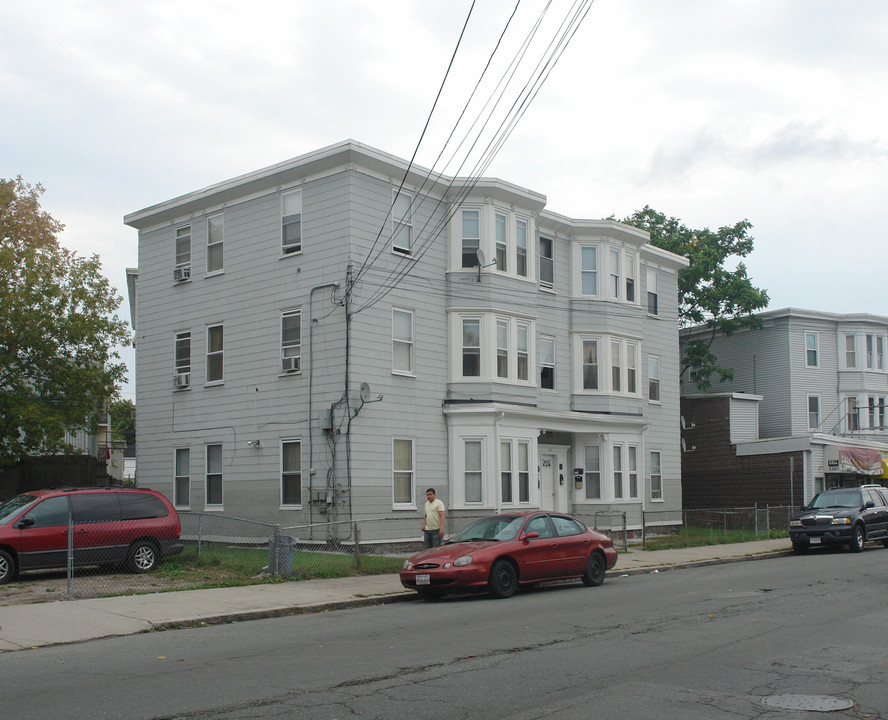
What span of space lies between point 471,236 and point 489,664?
1761cm

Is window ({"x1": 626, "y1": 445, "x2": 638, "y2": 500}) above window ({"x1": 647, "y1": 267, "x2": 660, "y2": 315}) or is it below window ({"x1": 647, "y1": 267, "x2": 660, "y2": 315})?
below

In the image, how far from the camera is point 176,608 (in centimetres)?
1323

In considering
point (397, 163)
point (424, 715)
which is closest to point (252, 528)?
point (397, 163)

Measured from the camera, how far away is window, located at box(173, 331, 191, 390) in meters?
26.4

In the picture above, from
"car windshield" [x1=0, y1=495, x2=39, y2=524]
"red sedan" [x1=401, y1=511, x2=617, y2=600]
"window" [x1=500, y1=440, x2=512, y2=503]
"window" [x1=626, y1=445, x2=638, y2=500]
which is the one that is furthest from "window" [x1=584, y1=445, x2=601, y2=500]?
"car windshield" [x1=0, y1=495, x2=39, y2=524]

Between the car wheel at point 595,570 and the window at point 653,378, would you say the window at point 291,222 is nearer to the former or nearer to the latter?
the car wheel at point 595,570

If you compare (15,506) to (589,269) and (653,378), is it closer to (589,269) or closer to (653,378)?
(589,269)

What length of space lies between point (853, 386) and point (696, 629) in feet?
125

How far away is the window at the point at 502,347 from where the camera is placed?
2555 centimetres

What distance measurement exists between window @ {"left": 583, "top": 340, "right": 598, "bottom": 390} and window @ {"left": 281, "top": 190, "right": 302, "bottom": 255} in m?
10.2

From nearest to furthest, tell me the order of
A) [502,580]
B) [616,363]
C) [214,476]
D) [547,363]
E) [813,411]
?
[502,580]
[214,476]
[547,363]
[616,363]
[813,411]

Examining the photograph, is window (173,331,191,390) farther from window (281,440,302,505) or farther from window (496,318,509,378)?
window (496,318,509,378)

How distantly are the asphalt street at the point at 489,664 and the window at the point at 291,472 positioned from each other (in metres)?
9.47

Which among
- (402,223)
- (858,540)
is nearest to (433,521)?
(402,223)
